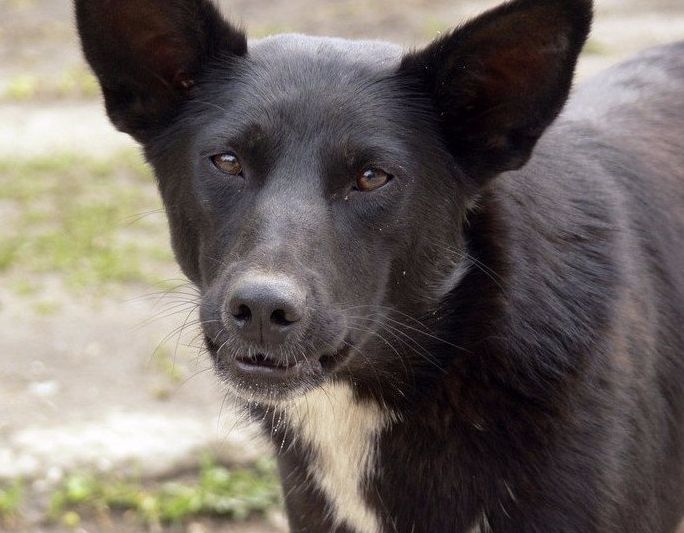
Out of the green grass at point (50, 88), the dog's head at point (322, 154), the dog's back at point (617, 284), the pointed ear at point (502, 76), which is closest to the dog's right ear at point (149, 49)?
the dog's head at point (322, 154)

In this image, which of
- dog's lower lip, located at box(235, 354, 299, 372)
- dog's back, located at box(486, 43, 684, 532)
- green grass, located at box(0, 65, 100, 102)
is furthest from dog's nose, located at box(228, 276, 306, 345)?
green grass, located at box(0, 65, 100, 102)

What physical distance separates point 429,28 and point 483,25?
6344 millimetres

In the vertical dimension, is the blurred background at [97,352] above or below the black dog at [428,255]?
below

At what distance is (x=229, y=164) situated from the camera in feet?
8.71

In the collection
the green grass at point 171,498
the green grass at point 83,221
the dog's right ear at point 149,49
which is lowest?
the green grass at point 83,221

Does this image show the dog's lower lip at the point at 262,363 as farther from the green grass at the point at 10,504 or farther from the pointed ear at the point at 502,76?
the green grass at the point at 10,504

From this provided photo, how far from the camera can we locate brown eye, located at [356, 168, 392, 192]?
8.56ft

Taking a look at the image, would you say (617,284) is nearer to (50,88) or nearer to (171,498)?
(171,498)

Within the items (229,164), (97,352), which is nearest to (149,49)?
(229,164)

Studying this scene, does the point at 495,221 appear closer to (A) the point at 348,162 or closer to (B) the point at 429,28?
(A) the point at 348,162

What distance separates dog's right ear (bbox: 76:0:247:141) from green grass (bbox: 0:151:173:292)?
8.34 ft

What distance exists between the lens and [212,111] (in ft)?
9.12

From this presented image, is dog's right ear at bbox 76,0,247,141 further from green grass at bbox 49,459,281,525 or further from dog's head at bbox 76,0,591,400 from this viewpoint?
green grass at bbox 49,459,281,525

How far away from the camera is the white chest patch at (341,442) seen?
288 cm
